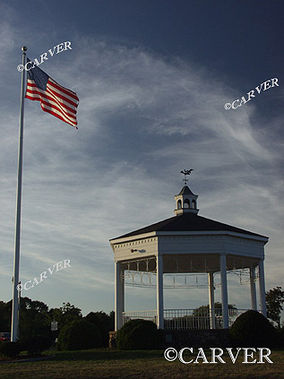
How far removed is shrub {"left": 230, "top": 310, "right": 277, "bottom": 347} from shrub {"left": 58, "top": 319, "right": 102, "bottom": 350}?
27.2 ft

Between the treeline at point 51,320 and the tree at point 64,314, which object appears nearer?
the treeline at point 51,320

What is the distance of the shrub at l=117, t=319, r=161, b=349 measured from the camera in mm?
28656

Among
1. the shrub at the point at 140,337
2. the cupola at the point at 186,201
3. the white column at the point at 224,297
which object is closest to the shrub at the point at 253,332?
the white column at the point at 224,297

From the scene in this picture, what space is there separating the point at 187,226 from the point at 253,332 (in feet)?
25.4

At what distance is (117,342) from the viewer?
97.8 ft

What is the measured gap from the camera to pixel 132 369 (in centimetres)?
1933

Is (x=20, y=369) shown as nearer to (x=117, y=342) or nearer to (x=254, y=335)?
(x=117, y=342)

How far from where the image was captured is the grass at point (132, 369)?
17719mm

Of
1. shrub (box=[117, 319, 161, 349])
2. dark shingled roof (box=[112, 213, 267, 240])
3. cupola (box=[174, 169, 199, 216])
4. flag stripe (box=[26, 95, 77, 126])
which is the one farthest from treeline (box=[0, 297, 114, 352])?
flag stripe (box=[26, 95, 77, 126])

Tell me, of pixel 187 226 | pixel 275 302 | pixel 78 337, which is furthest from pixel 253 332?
pixel 275 302

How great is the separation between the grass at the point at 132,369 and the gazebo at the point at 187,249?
8.25m

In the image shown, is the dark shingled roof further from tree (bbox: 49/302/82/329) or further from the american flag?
tree (bbox: 49/302/82/329)

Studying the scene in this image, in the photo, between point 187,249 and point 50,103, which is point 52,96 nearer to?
point 50,103

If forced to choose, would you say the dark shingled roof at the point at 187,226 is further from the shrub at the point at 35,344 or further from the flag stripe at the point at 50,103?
the shrub at the point at 35,344
